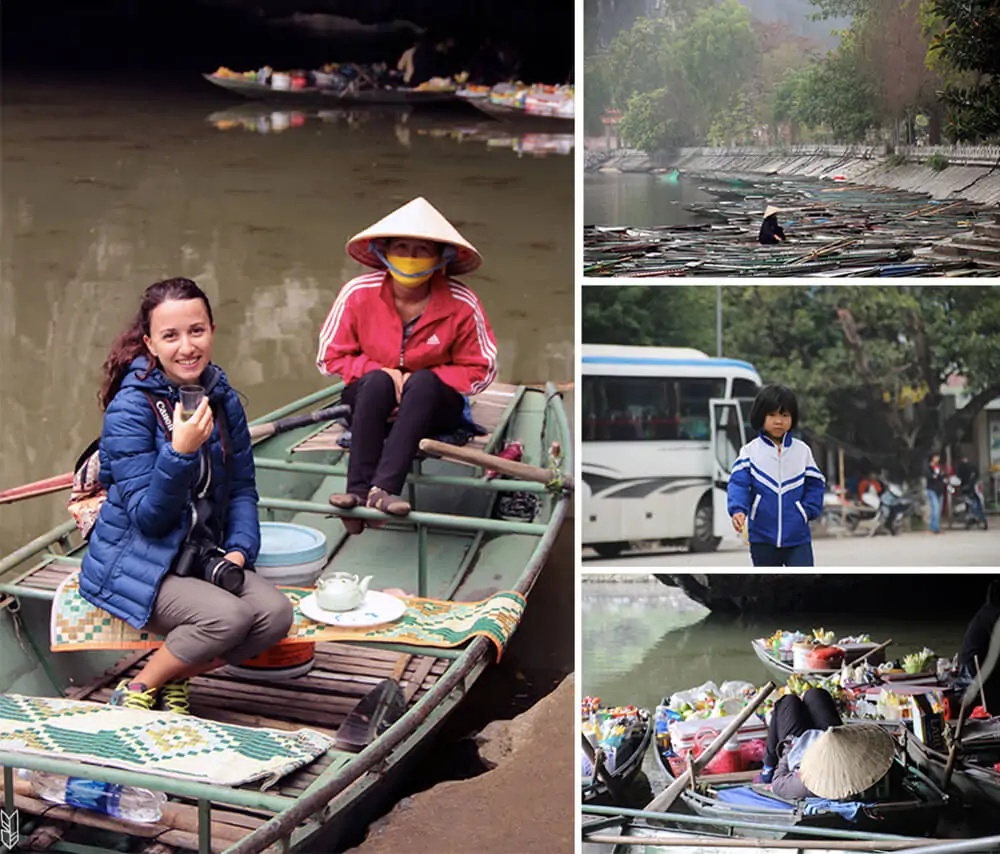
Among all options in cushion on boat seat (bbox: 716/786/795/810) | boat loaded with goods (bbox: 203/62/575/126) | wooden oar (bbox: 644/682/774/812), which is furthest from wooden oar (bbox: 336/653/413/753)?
boat loaded with goods (bbox: 203/62/575/126)

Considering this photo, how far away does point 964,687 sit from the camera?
236cm

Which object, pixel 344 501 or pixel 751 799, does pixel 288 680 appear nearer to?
pixel 344 501

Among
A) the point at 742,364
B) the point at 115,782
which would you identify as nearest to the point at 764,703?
the point at 742,364

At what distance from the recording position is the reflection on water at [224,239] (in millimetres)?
5688

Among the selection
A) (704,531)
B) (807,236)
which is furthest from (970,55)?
(704,531)

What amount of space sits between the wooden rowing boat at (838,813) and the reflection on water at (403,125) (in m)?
6.83

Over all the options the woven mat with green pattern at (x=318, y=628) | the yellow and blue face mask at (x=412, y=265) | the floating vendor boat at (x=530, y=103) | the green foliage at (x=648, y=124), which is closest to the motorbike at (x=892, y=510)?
the green foliage at (x=648, y=124)

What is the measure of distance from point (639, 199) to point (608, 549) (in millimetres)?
620

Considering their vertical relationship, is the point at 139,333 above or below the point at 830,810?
above

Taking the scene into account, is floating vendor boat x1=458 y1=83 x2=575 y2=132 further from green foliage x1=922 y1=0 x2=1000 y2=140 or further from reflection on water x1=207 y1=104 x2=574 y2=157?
green foliage x1=922 y1=0 x2=1000 y2=140

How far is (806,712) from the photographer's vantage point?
233cm

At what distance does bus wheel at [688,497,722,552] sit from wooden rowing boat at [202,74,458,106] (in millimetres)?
6666

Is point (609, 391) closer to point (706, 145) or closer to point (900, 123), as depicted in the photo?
point (706, 145)

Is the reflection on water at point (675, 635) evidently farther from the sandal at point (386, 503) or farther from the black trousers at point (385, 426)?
the black trousers at point (385, 426)
